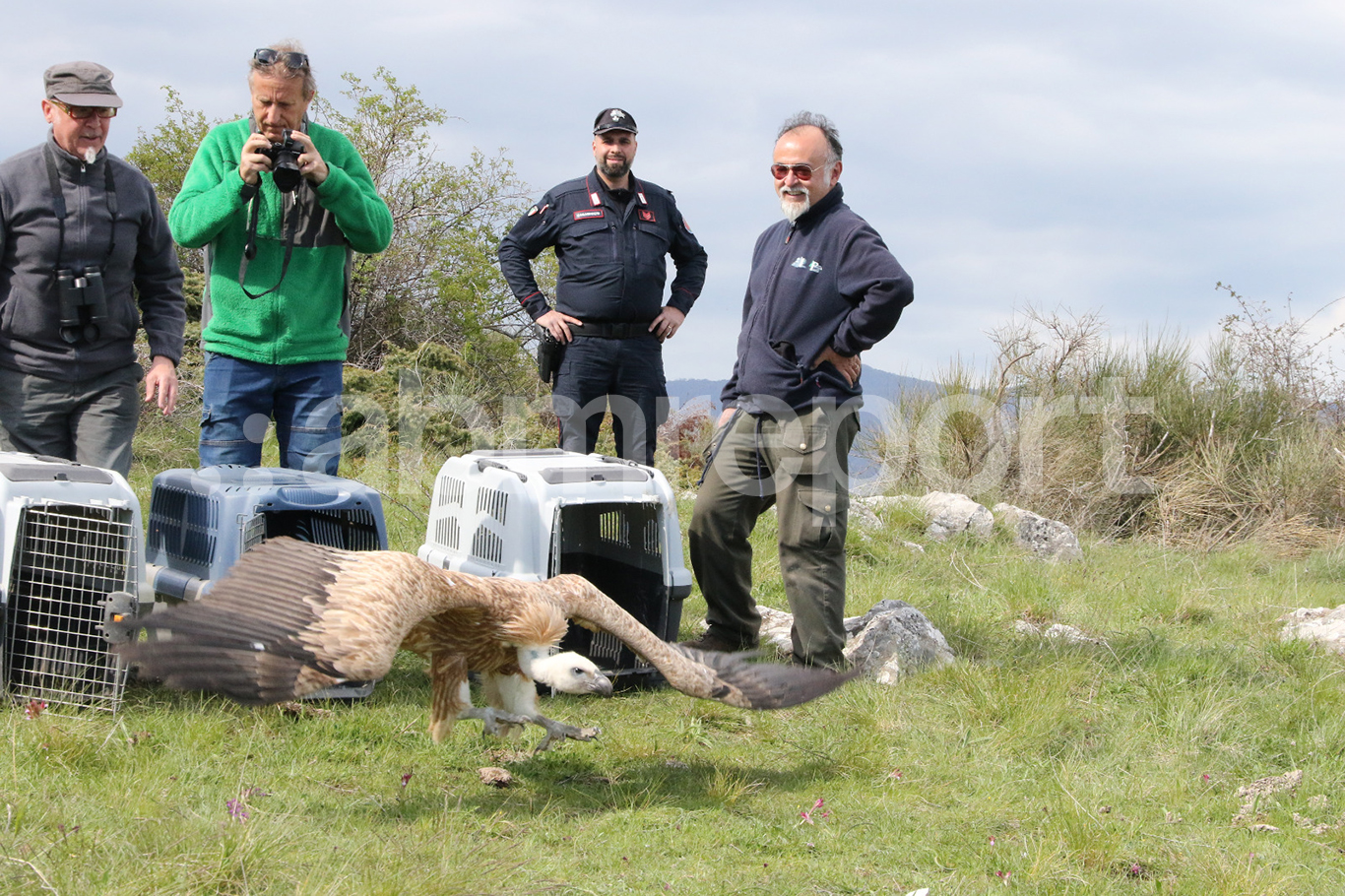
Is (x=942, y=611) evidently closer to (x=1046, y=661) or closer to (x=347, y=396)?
(x=1046, y=661)

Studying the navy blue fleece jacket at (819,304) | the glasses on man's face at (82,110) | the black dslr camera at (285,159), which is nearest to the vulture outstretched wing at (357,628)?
the navy blue fleece jacket at (819,304)

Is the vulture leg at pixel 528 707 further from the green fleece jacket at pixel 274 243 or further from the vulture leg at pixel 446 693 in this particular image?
the green fleece jacket at pixel 274 243

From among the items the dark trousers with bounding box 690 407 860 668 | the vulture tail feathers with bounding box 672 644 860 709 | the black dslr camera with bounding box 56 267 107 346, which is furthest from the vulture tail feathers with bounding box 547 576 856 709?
the black dslr camera with bounding box 56 267 107 346

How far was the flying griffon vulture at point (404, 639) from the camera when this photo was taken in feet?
9.24

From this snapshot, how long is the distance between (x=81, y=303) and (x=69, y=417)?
1.51 feet

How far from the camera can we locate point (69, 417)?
170 inches

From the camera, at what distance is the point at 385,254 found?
39.1 feet

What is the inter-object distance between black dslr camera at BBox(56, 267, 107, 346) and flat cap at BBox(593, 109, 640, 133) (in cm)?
252

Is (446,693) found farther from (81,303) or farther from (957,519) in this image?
(957,519)

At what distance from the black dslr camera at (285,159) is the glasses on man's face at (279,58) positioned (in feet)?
0.82

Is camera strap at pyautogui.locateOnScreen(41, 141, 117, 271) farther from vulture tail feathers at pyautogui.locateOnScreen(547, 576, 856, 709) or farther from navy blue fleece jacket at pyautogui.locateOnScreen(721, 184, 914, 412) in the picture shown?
navy blue fleece jacket at pyautogui.locateOnScreen(721, 184, 914, 412)

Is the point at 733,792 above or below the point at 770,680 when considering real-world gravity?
below

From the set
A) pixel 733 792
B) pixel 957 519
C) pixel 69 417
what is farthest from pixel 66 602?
pixel 957 519

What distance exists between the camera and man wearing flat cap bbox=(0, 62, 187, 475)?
417cm
